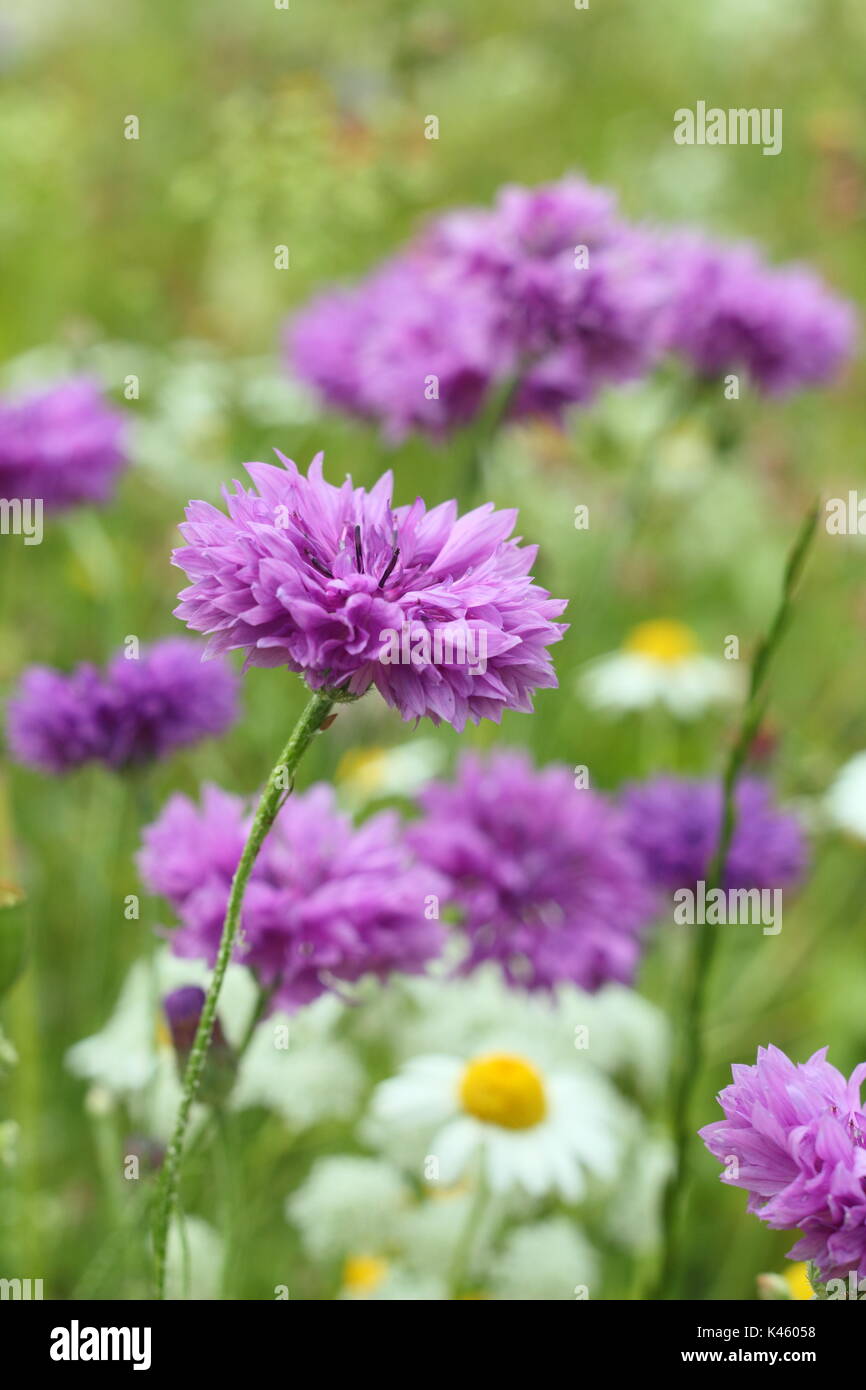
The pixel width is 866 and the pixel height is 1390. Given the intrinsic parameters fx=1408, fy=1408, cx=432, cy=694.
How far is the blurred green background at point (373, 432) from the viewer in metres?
1.22

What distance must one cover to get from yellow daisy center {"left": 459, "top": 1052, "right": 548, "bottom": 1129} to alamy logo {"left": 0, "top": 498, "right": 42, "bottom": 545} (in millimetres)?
565

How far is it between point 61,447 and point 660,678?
2.11 ft

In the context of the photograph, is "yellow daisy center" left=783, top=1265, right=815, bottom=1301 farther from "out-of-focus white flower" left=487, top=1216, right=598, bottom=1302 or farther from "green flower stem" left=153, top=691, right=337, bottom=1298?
"green flower stem" left=153, top=691, right=337, bottom=1298

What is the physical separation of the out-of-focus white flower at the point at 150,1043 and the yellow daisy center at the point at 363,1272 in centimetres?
18

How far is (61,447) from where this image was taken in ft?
3.78

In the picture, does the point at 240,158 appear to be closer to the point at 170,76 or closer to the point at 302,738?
the point at 302,738

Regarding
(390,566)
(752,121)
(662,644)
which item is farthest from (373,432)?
(752,121)

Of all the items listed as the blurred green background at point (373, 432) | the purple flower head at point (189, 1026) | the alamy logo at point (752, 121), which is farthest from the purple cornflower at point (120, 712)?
the alamy logo at point (752, 121)

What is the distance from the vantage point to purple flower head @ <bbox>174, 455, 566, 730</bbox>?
1.59 feet

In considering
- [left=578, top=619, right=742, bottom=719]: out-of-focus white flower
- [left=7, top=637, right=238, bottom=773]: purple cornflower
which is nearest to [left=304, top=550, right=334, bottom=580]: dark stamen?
[left=7, top=637, right=238, bottom=773]: purple cornflower

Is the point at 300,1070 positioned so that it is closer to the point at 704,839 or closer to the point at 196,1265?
the point at 196,1265

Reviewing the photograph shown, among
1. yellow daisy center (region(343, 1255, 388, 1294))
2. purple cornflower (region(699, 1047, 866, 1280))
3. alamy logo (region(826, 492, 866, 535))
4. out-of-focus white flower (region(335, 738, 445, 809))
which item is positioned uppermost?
alamy logo (region(826, 492, 866, 535))

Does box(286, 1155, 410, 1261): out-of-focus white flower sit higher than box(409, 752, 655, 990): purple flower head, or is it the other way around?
box(409, 752, 655, 990): purple flower head

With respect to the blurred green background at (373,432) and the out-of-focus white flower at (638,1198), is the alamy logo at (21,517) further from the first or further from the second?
the out-of-focus white flower at (638,1198)
